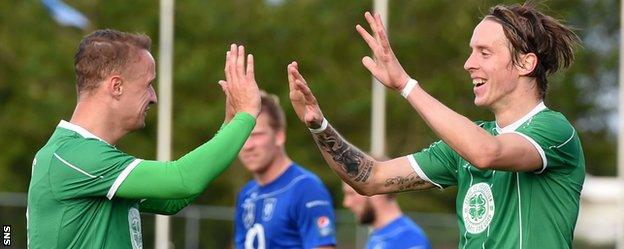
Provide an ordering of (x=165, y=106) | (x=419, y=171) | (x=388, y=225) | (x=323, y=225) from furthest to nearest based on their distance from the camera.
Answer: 1. (x=165, y=106)
2. (x=388, y=225)
3. (x=323, y=225)
4. (x=419, y=171)

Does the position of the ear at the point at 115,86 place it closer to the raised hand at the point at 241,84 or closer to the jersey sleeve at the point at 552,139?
the raised hand at the point at 241,84

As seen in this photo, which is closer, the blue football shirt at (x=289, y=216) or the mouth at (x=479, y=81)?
the mouth at (x=479, y=81)

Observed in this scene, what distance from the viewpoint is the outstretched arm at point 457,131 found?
502 centimetres

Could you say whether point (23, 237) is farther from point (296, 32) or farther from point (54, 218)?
point (54, 218)

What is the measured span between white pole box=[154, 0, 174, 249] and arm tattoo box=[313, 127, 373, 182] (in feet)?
28.6

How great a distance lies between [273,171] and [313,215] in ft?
1.73

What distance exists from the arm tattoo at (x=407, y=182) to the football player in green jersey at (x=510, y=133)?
28cm

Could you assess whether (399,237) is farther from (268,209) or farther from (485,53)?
(485,53)

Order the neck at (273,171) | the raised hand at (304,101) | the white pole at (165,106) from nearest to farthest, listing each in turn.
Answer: the raised hand at (304,101) → the neck at (273,171) → the white pole at (165,106)

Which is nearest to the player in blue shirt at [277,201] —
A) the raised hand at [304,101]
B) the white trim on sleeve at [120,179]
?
the raised hand at [304,101]

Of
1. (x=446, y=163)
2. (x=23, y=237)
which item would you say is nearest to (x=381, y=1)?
(x=23, y=237)

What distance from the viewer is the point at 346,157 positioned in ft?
19.9

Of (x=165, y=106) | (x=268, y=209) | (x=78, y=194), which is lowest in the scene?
(x=268, y=209)

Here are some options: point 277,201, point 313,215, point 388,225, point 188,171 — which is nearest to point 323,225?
point 313,215
